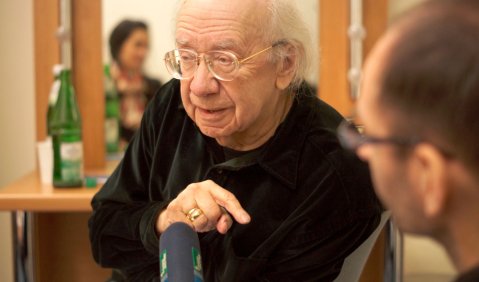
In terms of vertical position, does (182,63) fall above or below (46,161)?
above

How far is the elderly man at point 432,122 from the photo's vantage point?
0.75 m

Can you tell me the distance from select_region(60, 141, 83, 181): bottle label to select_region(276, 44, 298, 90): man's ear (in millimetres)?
930

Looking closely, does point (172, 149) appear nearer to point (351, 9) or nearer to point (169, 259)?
point (169, 259)

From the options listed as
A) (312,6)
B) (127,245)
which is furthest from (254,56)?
(312,6)

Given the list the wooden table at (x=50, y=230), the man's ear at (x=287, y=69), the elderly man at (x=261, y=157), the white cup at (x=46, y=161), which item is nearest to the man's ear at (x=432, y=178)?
the elderly man at (x=261, y=157)

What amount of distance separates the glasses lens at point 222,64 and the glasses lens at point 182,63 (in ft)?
0.10

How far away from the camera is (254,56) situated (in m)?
1.44

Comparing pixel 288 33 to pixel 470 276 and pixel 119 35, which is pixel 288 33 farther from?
pixel 119 35

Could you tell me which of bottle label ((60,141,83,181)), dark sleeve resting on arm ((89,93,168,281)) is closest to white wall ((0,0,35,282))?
bottle label ((60,141,83,181))

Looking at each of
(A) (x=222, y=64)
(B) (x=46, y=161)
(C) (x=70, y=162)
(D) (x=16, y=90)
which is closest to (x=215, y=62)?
(A) (x=222, y=64)

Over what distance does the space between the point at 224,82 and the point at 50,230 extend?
1.33 metres

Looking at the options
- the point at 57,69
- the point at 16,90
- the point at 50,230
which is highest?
the point at 57,69

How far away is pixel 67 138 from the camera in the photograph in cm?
226

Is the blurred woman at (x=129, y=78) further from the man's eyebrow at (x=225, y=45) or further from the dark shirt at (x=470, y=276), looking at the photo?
the dark shirt at (x=470, y=276)
